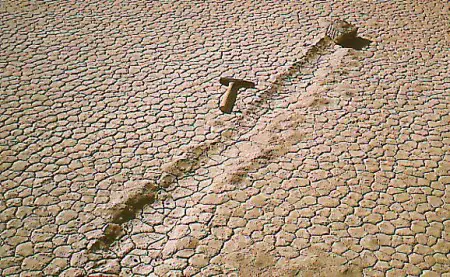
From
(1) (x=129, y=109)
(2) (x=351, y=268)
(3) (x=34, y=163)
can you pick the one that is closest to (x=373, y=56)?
(1) (x=129, y=109)

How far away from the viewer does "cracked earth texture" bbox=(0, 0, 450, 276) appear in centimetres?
135

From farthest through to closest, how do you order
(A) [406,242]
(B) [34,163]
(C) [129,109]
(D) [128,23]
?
1. (D) [128,23]
2. (C) [129,109]
3. (B) [34,163]
4. (A) [406,242]

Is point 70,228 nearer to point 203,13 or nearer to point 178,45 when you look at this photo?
point 178,45

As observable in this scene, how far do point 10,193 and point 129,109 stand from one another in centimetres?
47

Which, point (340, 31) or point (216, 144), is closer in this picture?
point (216, 144)

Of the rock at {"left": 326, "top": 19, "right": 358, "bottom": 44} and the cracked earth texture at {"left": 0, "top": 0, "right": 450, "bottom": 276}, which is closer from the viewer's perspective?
the cracked earth texture at {"left": 0, "top": 0, "right": 450, "bottom": 276}

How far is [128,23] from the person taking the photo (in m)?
2.33

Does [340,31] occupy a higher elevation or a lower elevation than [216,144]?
higher

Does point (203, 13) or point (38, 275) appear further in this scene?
point (203, 13)

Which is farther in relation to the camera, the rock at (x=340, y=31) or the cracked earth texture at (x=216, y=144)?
the rock at (x=340, y=31)

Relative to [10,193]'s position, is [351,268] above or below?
below

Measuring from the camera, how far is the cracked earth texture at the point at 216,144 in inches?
53.0

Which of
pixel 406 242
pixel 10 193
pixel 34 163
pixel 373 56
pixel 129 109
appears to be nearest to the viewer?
pixel 406 242

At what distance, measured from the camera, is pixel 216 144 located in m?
1.68
